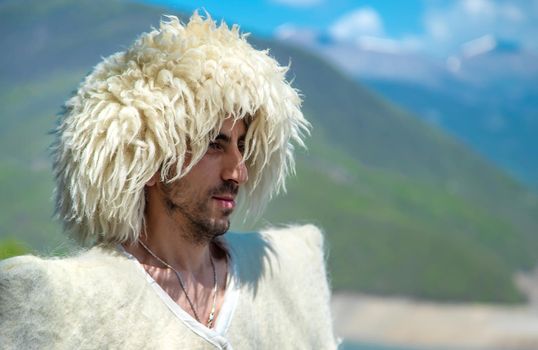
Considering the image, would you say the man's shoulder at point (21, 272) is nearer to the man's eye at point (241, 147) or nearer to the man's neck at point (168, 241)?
the man's neck at point (168, 241)

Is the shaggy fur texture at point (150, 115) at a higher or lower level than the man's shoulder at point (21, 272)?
higher

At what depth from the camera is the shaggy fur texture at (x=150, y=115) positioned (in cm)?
308

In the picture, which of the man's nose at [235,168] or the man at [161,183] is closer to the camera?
the man at [161,183]

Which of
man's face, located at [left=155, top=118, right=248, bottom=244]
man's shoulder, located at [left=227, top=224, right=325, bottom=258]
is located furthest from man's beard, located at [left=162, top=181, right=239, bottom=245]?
man's shoulder, located at [left=227, top=224, right=325, bottom=258]

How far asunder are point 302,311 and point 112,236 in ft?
2.99

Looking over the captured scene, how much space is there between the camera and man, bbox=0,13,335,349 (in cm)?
297

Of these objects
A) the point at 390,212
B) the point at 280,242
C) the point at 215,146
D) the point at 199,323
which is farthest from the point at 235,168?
the point at 390,212

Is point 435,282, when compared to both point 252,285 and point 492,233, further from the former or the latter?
point 252,285

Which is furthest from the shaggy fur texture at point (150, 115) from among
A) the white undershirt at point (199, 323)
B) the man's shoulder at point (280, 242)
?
the man's shoulder at point (280, 242)

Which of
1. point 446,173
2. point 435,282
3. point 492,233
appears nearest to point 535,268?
point 492,233

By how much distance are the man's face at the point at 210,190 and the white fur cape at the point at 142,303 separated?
212 mm

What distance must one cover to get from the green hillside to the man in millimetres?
70267

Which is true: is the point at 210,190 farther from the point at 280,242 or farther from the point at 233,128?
the point at 280,242

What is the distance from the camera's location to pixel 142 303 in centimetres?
308
